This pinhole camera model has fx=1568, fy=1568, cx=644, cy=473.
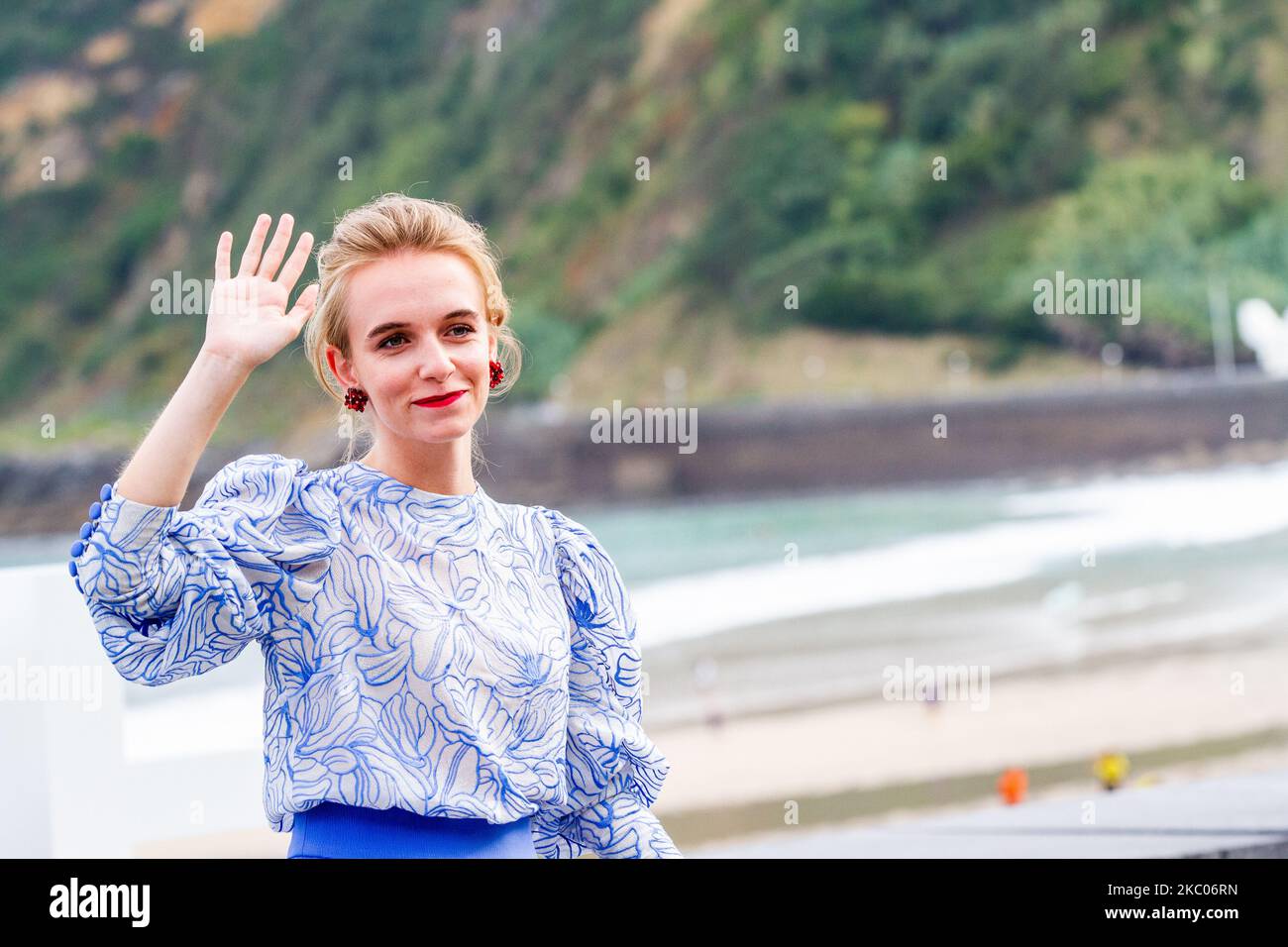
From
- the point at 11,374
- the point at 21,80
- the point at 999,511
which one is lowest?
the point at 999,511

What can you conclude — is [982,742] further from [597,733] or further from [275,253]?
[275,253]

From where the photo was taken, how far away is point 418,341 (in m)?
1.38

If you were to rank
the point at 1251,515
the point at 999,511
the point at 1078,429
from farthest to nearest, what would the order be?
the point at 1078,429
the point at 999,511
the point at 1251,515

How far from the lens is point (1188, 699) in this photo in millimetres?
11789

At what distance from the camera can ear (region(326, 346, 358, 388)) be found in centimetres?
143

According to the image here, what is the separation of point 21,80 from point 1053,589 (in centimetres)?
3257

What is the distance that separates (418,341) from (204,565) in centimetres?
27

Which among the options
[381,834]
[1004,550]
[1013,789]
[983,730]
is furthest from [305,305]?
[1004,550]

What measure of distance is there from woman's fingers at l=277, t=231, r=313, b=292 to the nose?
128 millimetres

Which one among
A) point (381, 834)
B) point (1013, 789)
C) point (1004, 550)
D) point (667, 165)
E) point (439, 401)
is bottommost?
point (1013, 789)

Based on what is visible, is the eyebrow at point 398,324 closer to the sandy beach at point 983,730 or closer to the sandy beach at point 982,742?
the sandy beach at point 982,742

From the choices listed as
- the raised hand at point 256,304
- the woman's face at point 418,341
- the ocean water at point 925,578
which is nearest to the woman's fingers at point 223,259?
the raised hand at point 256,304
